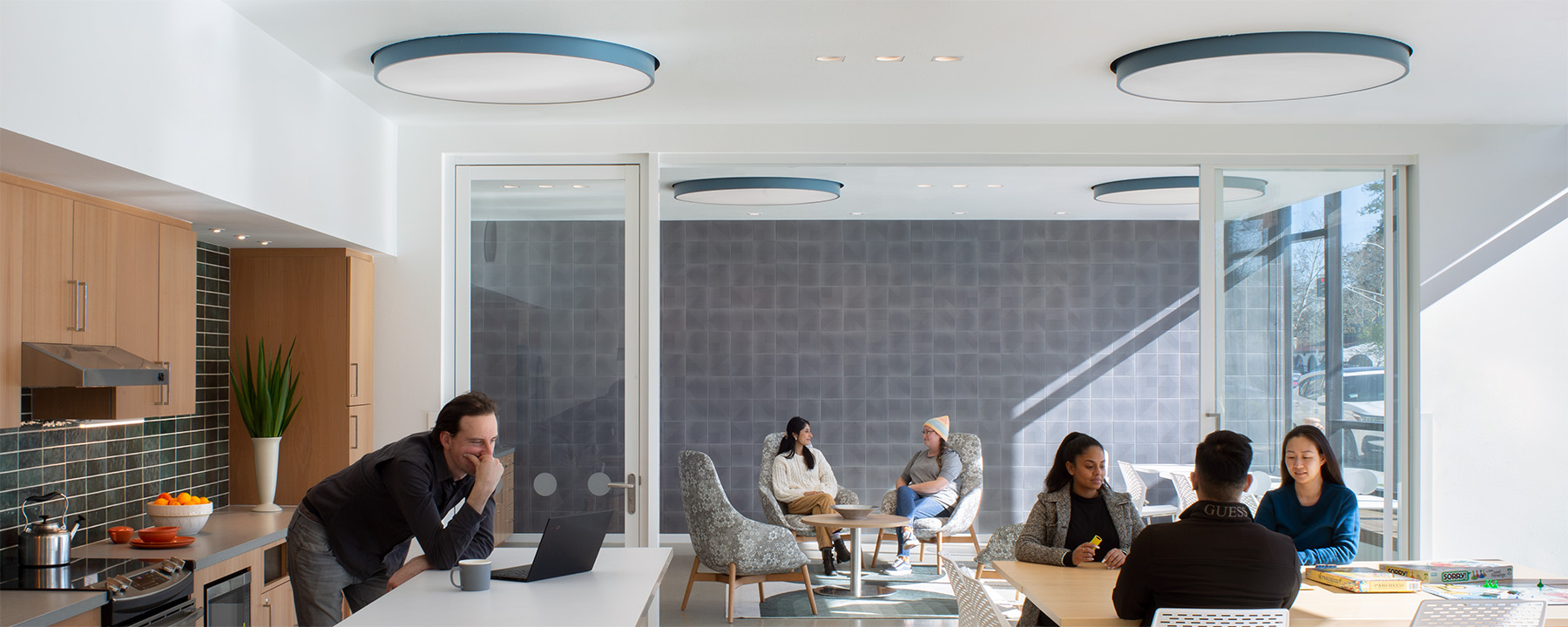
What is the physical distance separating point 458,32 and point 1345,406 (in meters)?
4.24

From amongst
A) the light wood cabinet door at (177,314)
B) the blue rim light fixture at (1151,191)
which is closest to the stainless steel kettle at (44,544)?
the light wood cabinet door at (177,314)

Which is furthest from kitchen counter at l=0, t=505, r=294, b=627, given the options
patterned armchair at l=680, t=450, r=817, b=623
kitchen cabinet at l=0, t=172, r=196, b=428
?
patterned armchair at l=680, t=450, r=817, b=623

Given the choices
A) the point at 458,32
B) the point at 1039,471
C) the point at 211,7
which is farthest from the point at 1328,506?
the point at 1039,471

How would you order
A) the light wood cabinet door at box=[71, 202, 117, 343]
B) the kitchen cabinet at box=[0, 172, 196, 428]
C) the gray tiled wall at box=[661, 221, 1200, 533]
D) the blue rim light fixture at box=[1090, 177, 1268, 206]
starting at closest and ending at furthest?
the kitchen cabinet at box=[0, 172, 196, 428]
the light wood cabinet door at box=[71, 202, 117, 343]
the blue rim light fixture at box=[1090, 177, 1268, 206]
the gray tiled wall at box=[661, 221, 1200, 533]

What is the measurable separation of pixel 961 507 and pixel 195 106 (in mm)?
5670

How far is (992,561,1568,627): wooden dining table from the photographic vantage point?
2.99 meters

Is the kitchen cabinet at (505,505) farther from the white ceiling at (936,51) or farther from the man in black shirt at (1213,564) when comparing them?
the man in black shirt at (1213,564)

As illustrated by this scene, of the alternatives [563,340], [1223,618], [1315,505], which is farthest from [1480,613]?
[563,340]

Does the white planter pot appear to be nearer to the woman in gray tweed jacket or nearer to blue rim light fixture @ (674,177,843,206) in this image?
the woman in gray tweed jacket

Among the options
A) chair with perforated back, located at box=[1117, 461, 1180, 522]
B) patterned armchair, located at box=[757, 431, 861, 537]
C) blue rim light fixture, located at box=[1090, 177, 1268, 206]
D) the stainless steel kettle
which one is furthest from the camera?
chair with perforated back, located at box=[1117, 461, 1180, 522]

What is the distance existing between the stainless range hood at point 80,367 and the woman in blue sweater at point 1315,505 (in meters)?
3.91

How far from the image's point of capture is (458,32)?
375 centimetres

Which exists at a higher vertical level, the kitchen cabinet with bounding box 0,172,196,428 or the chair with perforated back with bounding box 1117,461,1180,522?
the kitchen cabinet with bounding box 0,172,196,428

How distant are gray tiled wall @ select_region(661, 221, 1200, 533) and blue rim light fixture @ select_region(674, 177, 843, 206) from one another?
152 centimetres
